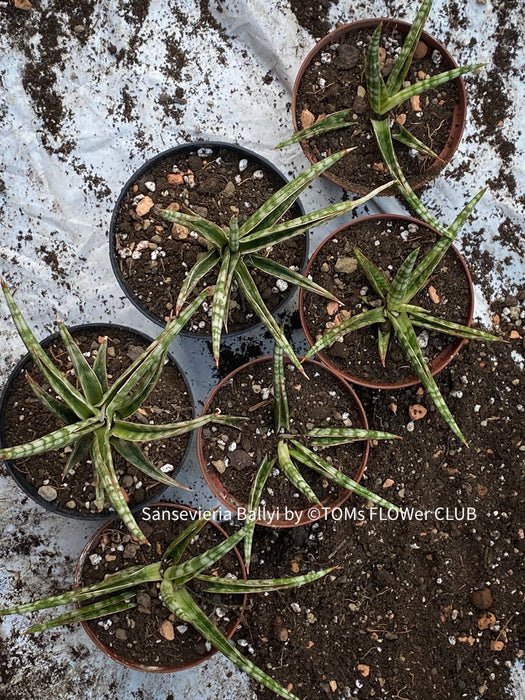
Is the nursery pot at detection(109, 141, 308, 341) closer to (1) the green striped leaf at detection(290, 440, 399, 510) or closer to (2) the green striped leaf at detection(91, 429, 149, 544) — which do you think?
(1) the green striped leaf at detection(290, 440, 399, 510)

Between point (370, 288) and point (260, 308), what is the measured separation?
1.93 ft

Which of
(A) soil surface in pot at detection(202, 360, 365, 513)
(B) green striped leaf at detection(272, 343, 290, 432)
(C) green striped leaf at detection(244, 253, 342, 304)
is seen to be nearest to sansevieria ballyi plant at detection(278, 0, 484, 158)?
(C) green striped leaf at detection(244, 253, 342, 304)

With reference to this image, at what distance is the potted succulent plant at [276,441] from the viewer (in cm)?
208

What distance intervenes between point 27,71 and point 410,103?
Result: 1407mm

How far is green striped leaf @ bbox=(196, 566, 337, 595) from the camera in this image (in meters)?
1.70

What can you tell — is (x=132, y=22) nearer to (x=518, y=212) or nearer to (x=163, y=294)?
(x=163, y=294)

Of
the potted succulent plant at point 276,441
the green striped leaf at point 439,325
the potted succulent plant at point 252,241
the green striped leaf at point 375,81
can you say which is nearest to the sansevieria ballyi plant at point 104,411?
the potted succulent plant at point 252,241

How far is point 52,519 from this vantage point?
7.37ft

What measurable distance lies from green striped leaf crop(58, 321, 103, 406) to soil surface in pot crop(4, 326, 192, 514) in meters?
0.44

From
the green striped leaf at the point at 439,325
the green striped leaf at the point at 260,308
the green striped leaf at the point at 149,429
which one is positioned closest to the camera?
the green striped leaf at the point at 149,429

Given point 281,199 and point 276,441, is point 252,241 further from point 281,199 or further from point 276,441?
point 276,441

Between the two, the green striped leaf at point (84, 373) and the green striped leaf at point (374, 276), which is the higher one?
the green striped leaf at point (84, 373)

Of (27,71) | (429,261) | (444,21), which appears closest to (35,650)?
(429,261)

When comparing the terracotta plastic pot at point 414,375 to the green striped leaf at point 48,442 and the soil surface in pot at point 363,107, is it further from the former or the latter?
the green striped leaf at point 48,442
